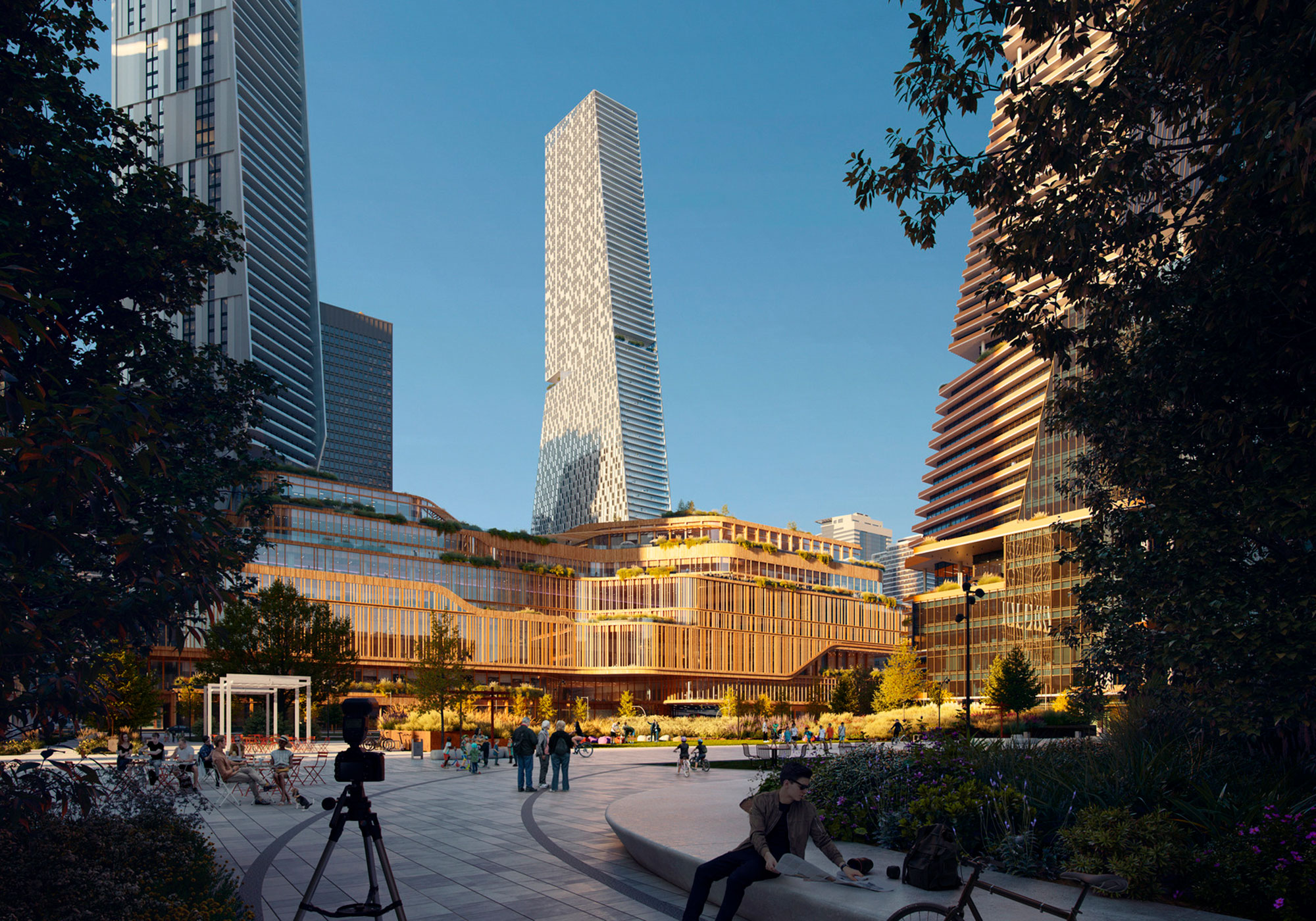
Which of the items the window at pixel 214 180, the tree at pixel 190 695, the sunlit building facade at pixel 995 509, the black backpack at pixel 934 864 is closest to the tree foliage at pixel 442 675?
the tree at pixel 190 695

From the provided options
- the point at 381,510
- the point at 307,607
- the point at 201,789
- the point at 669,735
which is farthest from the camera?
the point at 381,510

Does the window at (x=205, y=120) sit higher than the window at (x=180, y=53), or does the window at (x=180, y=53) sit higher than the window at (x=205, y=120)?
the window at (x=180, y=53)

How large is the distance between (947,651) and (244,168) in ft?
428

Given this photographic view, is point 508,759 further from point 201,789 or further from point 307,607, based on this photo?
point 307,607

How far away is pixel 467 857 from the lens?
12.6m

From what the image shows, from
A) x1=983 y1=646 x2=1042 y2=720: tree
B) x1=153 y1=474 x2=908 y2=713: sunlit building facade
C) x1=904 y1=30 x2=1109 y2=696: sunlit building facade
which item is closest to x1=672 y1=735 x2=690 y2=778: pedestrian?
x1=983 y1=646 x2=1042 y2=720: tree

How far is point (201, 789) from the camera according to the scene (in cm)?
2248

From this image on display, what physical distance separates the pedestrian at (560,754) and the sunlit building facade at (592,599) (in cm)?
5230

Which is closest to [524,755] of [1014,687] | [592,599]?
[1014,687]

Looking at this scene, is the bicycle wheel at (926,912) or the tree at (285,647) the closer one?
the bicycle wheel at (926,912)

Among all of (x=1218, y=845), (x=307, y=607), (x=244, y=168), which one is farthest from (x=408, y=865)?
(x=244, y=168)

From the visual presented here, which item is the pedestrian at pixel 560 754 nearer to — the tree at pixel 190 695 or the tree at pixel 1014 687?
the tree at pixel 1014 687

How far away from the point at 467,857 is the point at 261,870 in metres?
2.58

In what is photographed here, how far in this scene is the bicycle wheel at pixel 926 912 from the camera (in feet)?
19.0
